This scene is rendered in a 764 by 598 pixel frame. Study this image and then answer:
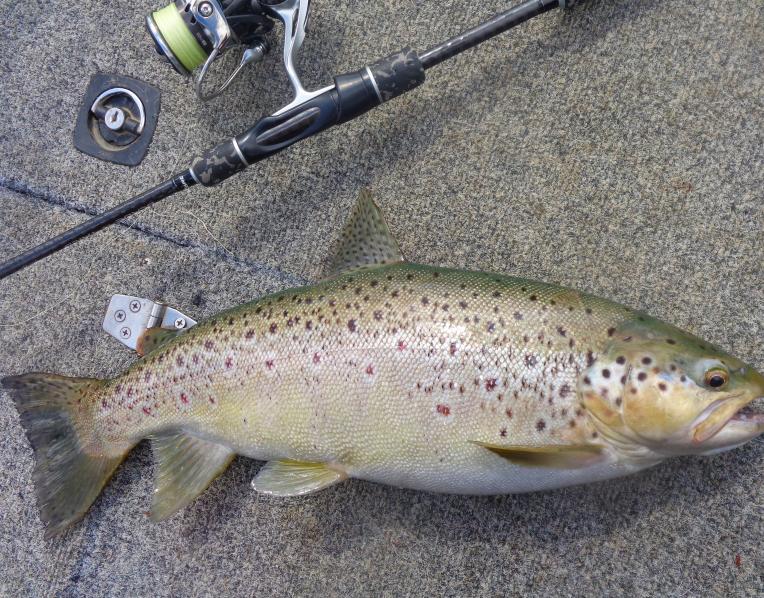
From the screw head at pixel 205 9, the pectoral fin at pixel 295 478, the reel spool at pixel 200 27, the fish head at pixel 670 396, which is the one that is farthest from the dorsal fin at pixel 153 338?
the fish head at pixel 670 396

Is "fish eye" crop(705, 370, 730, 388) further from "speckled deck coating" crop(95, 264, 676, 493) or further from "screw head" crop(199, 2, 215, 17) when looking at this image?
"screw head" crop(199, 2, 215, 17)

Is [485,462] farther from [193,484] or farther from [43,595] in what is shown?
[43,595]

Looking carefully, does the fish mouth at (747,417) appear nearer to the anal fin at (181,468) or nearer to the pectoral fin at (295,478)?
the pectoral fin at (295,478)

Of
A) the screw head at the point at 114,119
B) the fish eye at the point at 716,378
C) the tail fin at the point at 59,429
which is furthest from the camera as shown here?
the screw head at the point at 114,119

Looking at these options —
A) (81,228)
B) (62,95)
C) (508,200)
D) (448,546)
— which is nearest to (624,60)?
(508,200)

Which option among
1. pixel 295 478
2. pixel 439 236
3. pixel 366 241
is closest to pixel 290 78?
pixel 366 241

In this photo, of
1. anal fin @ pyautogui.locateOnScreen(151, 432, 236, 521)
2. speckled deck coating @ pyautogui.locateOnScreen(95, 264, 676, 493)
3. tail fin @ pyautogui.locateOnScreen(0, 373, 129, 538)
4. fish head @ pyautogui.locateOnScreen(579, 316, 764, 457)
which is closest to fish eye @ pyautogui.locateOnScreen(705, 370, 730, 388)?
fish head @ pyautogui.locateOnScreen(579, 316, 764, 457)
